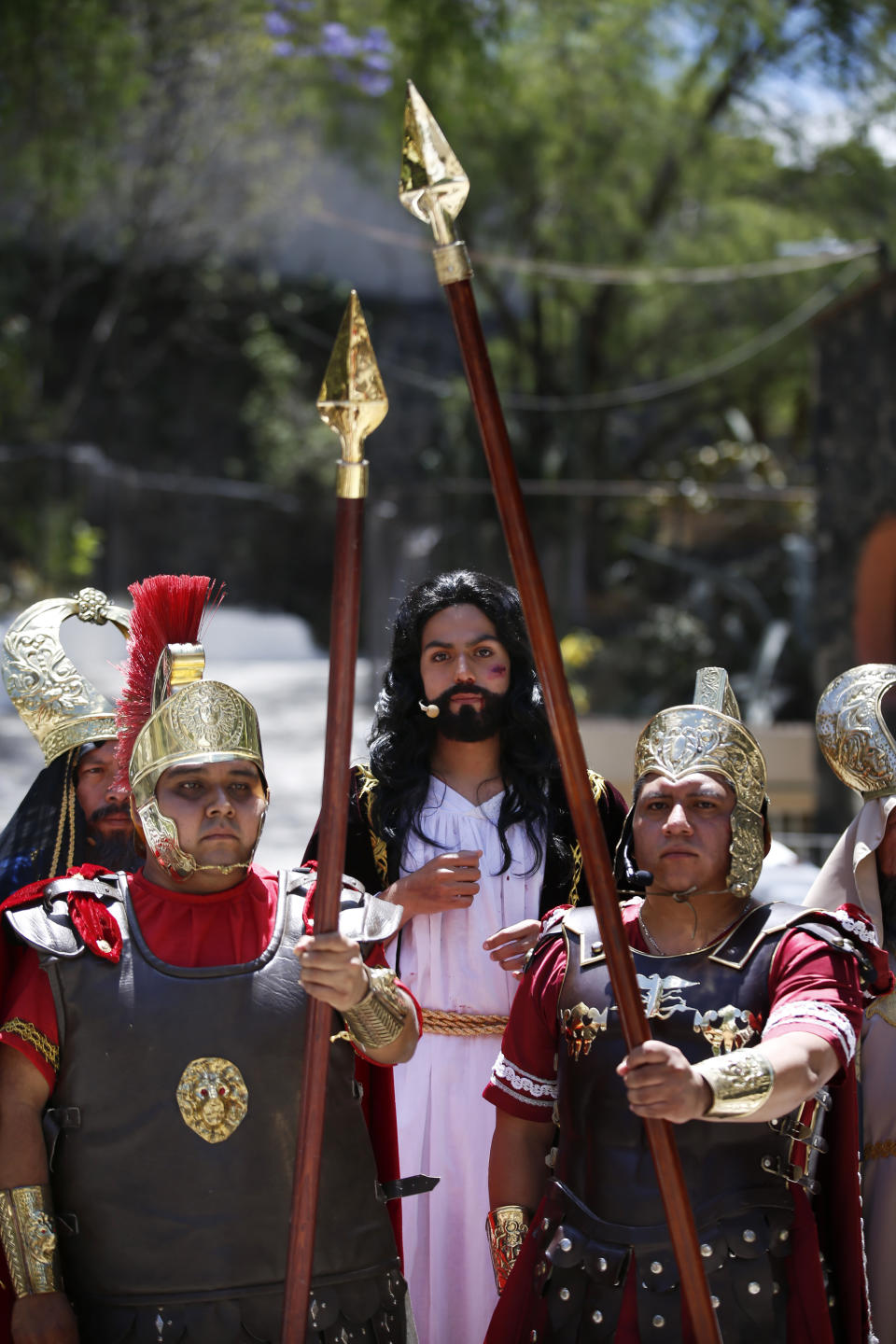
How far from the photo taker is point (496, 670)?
337cm

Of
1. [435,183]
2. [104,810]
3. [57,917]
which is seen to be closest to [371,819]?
[104,810]

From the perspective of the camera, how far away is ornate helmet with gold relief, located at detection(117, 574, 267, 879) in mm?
2516

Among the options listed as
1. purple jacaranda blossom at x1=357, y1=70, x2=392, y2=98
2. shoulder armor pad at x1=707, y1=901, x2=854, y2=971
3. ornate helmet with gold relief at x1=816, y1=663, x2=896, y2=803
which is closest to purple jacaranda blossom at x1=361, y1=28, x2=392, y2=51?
purple jacaranda blossom at x1=357, y1=70, x2=392, y2=98

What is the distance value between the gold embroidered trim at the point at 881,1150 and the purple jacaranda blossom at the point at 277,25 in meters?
14.3

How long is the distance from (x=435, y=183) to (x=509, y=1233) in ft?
5.70

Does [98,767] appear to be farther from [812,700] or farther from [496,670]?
[812,700]

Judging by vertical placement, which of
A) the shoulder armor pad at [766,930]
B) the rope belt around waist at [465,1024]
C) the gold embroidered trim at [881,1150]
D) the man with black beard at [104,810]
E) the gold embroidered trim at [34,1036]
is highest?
the man with black beard at [104,810]

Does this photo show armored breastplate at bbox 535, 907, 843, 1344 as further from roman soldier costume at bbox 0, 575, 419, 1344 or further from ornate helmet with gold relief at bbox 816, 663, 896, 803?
ornate helmet with gold relief at bbox 816, 663, 896, 803

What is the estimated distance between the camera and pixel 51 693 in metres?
3.36

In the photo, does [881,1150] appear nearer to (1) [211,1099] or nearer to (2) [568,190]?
(1) [211,1099]

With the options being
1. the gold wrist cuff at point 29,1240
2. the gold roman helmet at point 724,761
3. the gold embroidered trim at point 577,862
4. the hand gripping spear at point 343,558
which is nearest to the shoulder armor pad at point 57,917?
the gold wrist cuff at point 29,1240

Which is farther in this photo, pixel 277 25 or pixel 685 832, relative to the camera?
pixel 277 25

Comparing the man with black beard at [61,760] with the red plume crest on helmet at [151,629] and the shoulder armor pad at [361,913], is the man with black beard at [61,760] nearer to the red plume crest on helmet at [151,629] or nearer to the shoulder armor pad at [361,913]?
the red plume crest on helmet at [151,629]

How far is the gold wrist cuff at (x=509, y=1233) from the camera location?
2.58 m
